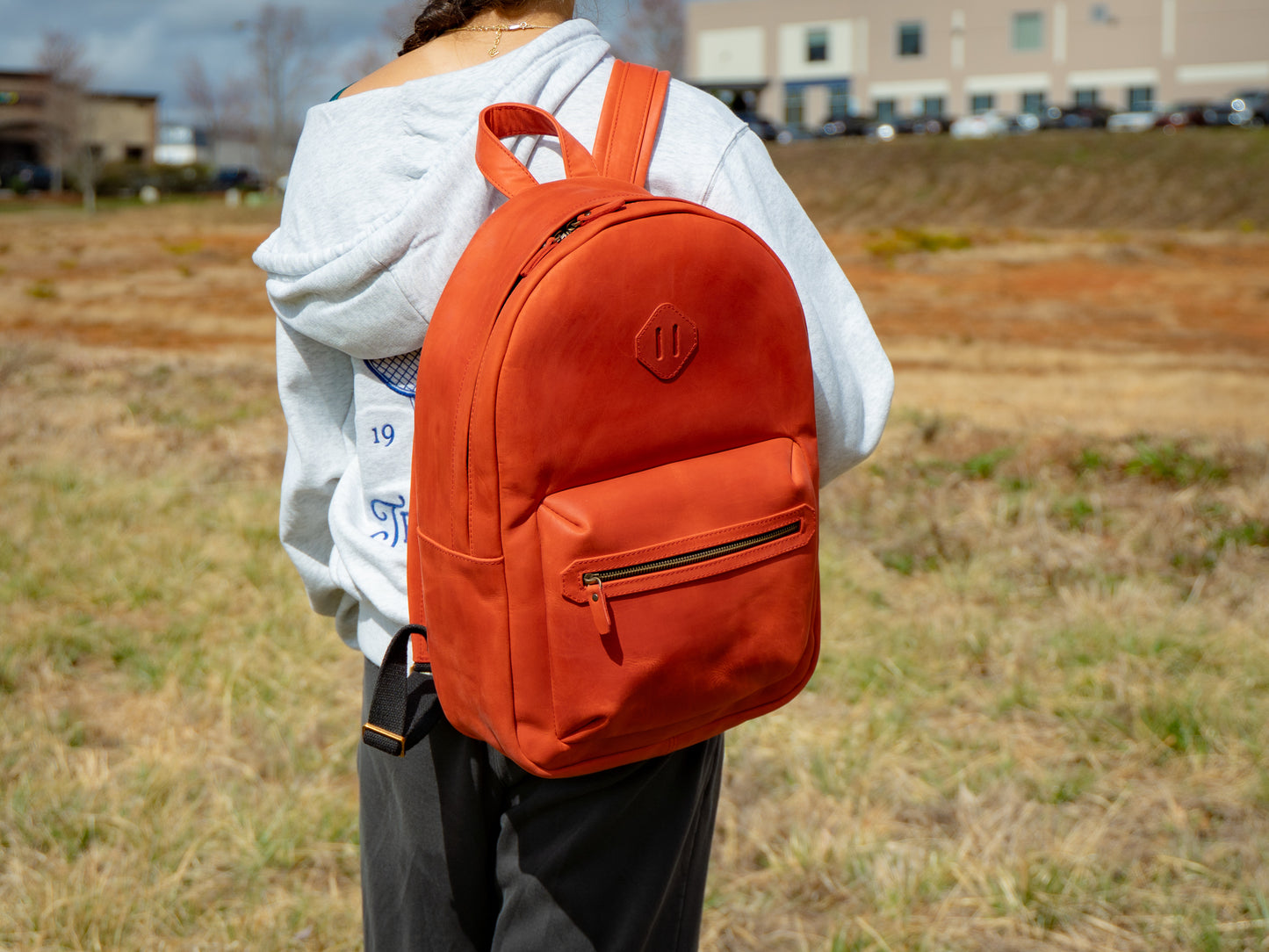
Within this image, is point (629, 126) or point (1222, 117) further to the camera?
point (1222, 117)

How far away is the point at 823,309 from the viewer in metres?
1.22

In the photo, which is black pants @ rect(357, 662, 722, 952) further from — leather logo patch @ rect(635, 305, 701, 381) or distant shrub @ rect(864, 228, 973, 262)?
distant shrub @ rect(864, 228, 973, 262)

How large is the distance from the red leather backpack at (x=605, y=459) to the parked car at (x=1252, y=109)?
136ft

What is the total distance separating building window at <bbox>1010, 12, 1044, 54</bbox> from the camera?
51.9m

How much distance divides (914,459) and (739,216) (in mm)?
4843

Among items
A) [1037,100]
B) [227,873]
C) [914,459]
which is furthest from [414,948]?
[1037,100]

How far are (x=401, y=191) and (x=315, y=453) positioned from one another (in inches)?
15.8

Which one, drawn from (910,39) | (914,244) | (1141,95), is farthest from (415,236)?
(910,39)

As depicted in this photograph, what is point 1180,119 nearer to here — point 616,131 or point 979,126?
point 979,126

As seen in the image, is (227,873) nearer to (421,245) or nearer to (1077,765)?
(421,245)

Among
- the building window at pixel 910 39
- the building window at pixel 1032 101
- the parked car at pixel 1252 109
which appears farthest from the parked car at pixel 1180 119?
the building window at pixel 910 39

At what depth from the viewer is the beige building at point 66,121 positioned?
46.2 metres

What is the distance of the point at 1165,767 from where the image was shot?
2914mm

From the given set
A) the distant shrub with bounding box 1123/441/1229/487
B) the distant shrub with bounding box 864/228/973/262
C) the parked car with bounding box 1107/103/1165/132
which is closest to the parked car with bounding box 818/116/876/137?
the parked car with bounding box 1107/103/1165/132
